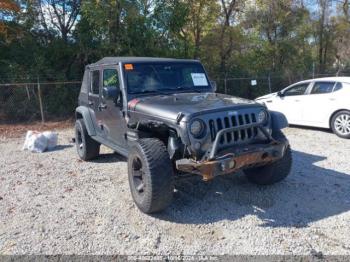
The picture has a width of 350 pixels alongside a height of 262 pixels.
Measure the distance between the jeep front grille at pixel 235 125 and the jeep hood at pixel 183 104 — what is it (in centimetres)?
13

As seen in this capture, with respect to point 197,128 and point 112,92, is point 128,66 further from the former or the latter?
point 197,128

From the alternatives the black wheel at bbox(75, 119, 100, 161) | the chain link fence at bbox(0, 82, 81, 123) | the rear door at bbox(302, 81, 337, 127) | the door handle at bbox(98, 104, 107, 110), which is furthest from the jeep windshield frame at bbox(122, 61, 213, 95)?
the chain link fence at bbox(0, 82, 81, 123)

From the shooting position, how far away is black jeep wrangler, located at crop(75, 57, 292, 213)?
12.8 ft

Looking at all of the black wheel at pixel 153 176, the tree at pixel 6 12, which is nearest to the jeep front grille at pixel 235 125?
the black wheel at pixel 153 176

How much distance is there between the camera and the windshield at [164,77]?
5078mm

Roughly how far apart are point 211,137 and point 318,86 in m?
6.26

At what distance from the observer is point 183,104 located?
14.3 ft

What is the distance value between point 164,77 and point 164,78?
2 centimetres

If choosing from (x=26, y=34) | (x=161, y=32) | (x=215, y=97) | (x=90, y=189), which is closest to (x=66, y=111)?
(x=26, y=34)

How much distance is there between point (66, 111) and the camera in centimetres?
1222

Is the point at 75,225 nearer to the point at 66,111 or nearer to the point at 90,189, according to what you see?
the point at 90,189

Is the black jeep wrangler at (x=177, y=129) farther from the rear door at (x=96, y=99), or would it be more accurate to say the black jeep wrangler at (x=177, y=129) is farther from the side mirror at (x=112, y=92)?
the rear door at (x=96, y=99)

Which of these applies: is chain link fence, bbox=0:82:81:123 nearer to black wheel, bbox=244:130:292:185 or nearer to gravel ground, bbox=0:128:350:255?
gravel ground, bbox=0:128:350:255

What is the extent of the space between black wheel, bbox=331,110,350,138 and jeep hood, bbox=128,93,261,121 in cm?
490
